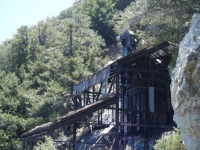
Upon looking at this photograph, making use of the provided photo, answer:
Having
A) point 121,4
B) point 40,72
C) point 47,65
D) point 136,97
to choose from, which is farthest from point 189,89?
point 121,4

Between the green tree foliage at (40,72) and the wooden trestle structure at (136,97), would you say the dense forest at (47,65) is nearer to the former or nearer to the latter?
the green tree foliage at (40,72)

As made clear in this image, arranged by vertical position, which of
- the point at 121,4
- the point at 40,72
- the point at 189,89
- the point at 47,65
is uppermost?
the point at 121,4

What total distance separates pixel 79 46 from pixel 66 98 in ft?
30.4

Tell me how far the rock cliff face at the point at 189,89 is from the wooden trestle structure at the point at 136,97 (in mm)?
8606

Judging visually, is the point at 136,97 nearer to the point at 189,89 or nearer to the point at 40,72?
the point at 189,89

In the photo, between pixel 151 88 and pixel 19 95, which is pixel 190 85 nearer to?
pixel 151 88

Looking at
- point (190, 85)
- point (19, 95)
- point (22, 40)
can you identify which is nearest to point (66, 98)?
point (19, 95)

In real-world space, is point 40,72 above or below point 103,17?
below

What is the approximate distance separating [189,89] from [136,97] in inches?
571

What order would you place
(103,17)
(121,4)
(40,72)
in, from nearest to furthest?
(40,72) → (103,17) → (121,4)

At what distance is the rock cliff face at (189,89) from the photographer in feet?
43.8

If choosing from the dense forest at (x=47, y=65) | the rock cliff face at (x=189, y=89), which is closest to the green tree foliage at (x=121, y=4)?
the dense forest at (x=47, y=65)

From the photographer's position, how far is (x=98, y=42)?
4916 cm

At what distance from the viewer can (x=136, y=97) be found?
28.0 meters
